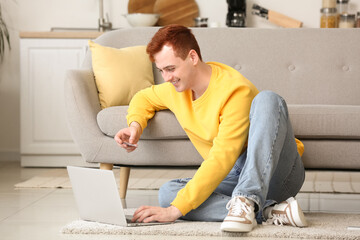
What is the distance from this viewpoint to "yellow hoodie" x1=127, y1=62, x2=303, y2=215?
1850 millimetres

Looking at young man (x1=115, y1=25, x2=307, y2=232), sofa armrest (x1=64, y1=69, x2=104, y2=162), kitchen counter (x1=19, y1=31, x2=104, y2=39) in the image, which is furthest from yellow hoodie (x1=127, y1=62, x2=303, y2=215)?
kitchen counter (x1=19, y1=31, x2=104, y2=39)

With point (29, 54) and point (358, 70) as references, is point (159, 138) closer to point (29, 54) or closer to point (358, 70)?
point (358, 70)

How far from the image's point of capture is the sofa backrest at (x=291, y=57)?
2965 mm

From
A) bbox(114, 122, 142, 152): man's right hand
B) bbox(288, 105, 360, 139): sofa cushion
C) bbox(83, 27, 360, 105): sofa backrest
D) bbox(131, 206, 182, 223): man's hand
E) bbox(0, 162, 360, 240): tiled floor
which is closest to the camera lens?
bbox(131, 206, 182, 223): man's hand

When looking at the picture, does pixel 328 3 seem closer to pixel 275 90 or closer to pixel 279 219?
pixel 275 90

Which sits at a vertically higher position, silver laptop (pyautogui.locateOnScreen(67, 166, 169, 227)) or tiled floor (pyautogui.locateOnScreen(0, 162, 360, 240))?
silver laptop (pyautogui.locateOnScreen(67, 166, 169, 227))

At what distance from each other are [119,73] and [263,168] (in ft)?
3.85

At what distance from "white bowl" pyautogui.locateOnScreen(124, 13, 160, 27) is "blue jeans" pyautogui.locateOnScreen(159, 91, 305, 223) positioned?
2.27 metres

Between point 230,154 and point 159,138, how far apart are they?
597mm

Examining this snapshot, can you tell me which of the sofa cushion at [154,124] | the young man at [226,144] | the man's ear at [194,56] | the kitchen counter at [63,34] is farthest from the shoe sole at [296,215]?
the kitchen counter at [63,34]

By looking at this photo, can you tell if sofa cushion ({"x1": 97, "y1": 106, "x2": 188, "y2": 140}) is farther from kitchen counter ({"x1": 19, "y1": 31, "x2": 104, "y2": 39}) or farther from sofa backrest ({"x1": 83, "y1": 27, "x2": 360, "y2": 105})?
kitchen counter ({"x1": 19, "y1": 31, "x2": 104, "y2": 39})

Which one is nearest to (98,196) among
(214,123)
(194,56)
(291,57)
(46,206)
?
(214,123)

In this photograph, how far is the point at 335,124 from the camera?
2.34 meters

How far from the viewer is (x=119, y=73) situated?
9.23ft
